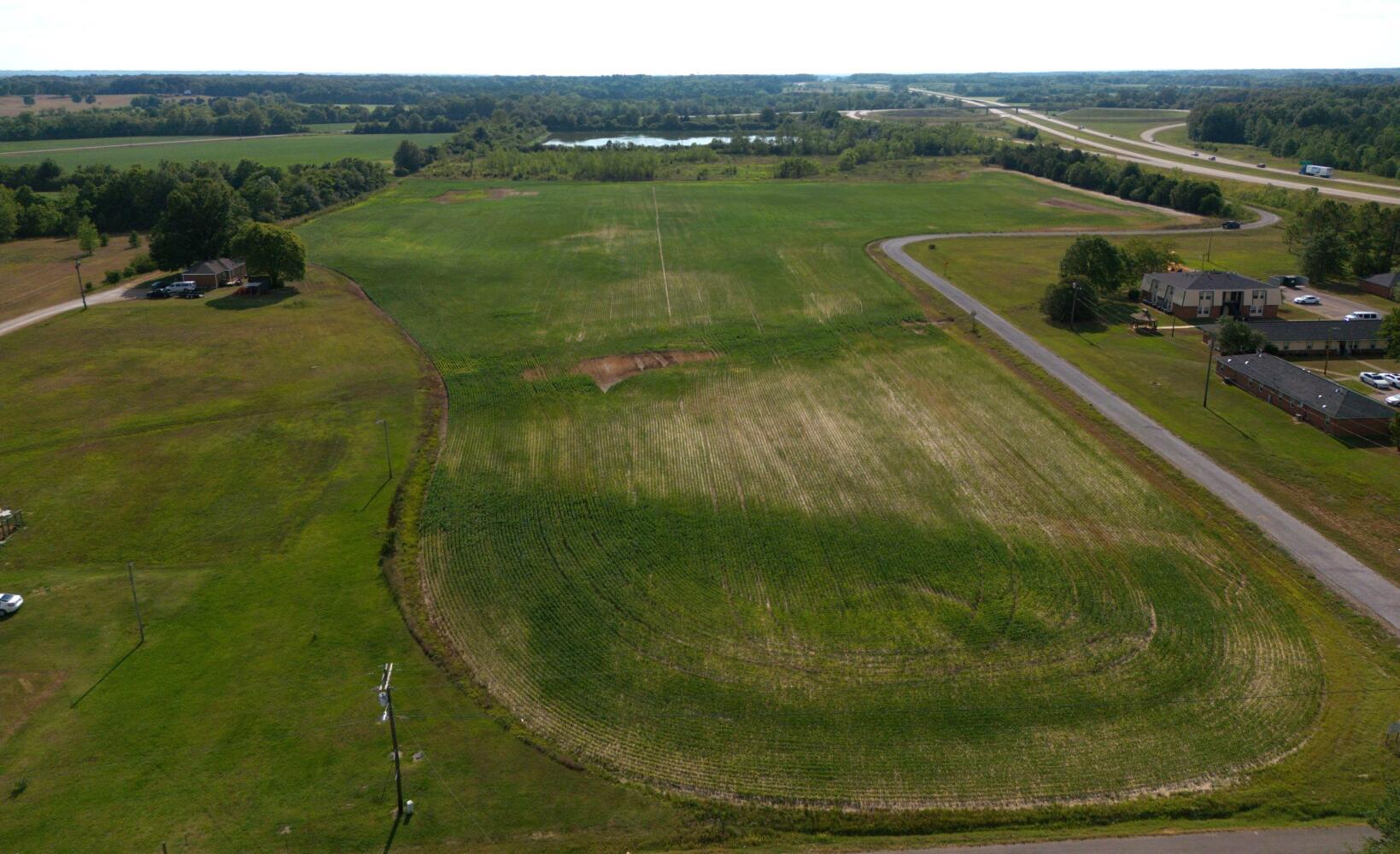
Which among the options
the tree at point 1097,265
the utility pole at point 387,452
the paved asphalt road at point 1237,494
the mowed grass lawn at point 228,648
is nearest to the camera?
the mowed grass lawn at point 228,648

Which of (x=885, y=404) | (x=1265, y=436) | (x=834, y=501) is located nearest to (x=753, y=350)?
(x=885, y=404)

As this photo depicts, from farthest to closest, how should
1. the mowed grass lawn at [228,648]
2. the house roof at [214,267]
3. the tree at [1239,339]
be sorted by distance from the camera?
the house roof at [214,267], the tree at [1239,339], the mowed grass lawn at [228,648]

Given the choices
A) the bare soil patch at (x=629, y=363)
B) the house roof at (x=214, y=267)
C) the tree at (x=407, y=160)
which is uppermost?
the tree at (x=407, y=160)

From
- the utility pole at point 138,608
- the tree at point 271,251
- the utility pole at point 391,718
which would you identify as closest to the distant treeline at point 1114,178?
the tree at point 271,251

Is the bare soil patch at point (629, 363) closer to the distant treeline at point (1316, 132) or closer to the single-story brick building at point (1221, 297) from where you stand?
A: the single-story brick building at point (1221, 297)

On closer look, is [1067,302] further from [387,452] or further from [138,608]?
[138,608]

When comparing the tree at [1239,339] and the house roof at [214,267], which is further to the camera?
the house roof at [214,267]

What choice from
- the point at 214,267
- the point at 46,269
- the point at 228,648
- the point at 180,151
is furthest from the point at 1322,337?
the point at 180,151

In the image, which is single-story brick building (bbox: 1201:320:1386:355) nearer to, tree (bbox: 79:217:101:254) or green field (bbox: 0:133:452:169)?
tree (bbox: 79:217:101:254)

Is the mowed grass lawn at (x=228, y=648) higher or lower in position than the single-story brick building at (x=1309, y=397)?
lower
